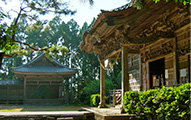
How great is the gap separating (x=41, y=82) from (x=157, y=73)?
1870 cm

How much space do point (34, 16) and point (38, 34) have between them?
119ft

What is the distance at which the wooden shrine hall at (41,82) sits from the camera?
27281mm

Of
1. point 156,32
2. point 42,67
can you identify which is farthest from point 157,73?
point 42,67

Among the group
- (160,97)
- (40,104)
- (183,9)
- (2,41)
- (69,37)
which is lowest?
(40,104)

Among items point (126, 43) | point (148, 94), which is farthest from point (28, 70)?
point (148, 94)

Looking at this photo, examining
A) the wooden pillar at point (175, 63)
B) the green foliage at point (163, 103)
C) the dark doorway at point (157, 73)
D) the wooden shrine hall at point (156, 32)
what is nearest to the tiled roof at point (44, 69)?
the dark doorway at point (157, 73)

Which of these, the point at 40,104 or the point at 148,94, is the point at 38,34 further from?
the point at 148,94

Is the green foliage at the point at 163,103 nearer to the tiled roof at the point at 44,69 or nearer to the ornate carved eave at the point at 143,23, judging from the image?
the ornate carved eave at the point at 143,23

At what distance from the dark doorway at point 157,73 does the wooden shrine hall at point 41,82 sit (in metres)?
15.5

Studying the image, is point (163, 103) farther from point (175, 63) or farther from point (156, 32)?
point (156, 32)

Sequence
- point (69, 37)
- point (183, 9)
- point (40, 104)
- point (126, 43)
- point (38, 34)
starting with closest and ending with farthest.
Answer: point (183, 9) < point (126, 43) < point (40, 104) < point (69, 37) < point (38, 34)

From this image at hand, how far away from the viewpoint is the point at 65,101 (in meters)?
28.5

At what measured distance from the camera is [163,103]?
600 cm

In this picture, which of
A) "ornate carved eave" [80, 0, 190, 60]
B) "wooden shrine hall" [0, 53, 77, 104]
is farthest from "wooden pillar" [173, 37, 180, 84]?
"wooden shrine hall" [0, 53, 77, 104]
